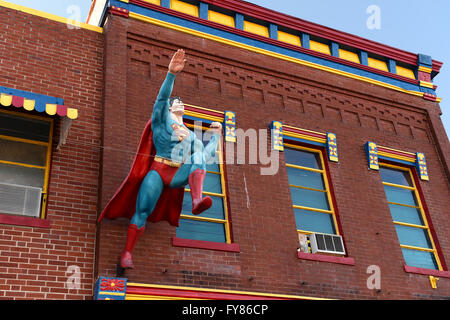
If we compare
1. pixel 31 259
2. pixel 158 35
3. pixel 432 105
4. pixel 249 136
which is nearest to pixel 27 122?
pixel 31 259

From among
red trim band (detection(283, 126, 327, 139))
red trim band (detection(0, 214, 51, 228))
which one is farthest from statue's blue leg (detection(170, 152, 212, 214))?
red trim band (detection(283, 126, 327, 139))

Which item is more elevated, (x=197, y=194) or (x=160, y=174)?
(x=160, y=174)

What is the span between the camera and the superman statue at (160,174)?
8414 millimetres

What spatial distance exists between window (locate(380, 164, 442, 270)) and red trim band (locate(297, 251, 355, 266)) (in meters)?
1.87

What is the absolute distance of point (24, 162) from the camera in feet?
29.7

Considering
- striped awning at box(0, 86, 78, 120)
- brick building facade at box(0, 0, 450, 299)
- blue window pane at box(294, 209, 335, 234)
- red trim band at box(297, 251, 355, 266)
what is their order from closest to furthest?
1. striped awning at box(0, 86, 78, 120)
2. brick building facade at box(0, 0, 450, 299)
3. red trim band at box(297, 251, 355, 266)
4. blue window pane at box(294, 209, 335, 234)

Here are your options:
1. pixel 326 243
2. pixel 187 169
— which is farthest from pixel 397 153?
pixel 187 169

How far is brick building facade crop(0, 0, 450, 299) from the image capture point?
8.61 meters

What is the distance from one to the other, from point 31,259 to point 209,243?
3.02 m

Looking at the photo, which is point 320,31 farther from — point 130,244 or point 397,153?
point 130,244

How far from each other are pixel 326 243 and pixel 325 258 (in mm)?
322

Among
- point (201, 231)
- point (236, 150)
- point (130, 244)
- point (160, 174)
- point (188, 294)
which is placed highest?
point (236, 150)

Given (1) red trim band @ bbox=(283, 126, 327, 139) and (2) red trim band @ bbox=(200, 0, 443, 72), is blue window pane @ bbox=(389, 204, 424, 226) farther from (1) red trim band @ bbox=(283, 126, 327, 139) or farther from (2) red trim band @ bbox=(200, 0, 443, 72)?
(2) red trim band @ bbox=(200, 0, 443, 72)

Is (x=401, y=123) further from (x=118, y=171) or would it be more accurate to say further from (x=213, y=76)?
(x=118, y=171)
